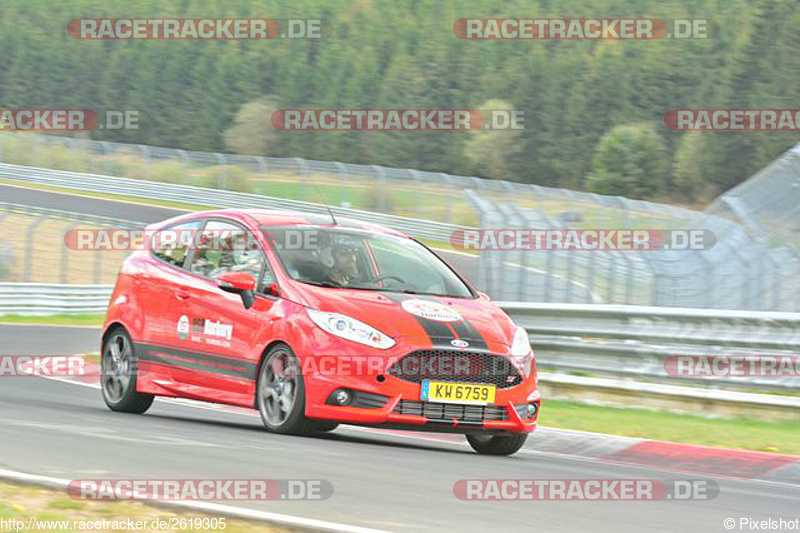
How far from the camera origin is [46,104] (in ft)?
327

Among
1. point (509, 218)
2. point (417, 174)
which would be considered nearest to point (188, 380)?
point (509, 218)

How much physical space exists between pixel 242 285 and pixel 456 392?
1713 mm

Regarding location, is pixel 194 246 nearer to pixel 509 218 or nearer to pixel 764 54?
pixel 509 218

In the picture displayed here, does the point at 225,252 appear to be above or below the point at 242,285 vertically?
above

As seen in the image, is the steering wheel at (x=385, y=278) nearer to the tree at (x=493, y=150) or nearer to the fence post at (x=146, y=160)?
the fence post at (x=146, y=160)

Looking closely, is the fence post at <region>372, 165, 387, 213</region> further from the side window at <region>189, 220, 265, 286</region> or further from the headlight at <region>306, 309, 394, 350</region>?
the headlight at <region>306, 309, 394, 350</region>

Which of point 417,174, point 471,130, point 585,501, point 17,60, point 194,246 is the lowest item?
point 585,501

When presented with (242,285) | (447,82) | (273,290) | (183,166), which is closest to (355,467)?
(273,290)

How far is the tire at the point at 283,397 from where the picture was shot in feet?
30.7

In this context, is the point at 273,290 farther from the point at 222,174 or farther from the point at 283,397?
the point at 222,174

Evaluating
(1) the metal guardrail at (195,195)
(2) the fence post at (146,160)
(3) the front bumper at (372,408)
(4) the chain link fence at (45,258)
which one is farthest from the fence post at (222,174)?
(3) the front bumper at (372,408)

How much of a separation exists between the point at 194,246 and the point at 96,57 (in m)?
92.8

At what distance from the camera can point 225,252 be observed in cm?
1061

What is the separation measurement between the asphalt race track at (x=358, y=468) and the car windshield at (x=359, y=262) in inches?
44.0
